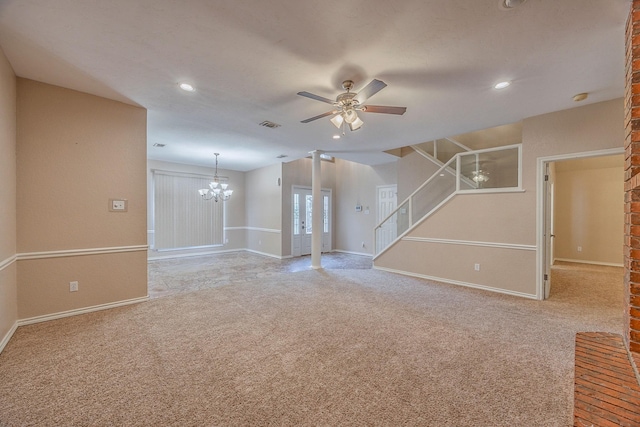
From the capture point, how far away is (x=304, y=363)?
2.21m

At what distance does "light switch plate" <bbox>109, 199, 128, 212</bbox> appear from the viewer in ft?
11.4

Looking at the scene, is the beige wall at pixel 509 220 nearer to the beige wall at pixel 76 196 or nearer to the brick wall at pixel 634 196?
the brick wall at pixel 634 196

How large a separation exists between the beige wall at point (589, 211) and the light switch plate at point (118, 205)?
9627mm

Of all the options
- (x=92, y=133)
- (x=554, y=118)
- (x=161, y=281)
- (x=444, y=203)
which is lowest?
(x=161, y=281)

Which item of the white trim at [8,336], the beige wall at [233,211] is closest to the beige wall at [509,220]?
the white trim at [8,336]

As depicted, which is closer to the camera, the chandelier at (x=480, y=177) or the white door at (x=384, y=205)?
the chandelier at (x=480, y=177)

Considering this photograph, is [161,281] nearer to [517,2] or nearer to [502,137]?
[517,2]

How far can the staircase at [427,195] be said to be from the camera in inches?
195

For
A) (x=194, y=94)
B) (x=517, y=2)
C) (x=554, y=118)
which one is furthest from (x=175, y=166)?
(x=554, y=118)

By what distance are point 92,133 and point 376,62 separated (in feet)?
11.8

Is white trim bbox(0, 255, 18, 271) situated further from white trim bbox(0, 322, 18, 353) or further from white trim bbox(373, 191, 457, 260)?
white trim bbox(373, 191, 457, 260)

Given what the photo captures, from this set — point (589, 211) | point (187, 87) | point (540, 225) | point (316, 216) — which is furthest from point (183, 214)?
point (589, 211)

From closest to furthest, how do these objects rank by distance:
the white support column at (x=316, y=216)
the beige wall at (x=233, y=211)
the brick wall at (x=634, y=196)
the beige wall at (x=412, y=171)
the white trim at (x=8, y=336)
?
the brick wall at (x=634, y=196)
the white trim at (x=8, y=336)
the white support column at (x=316, y=216)
the beige wall at (x=412, y=171)
the beige wall at (x=233, y=211)

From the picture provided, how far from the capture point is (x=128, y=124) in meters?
3.57
